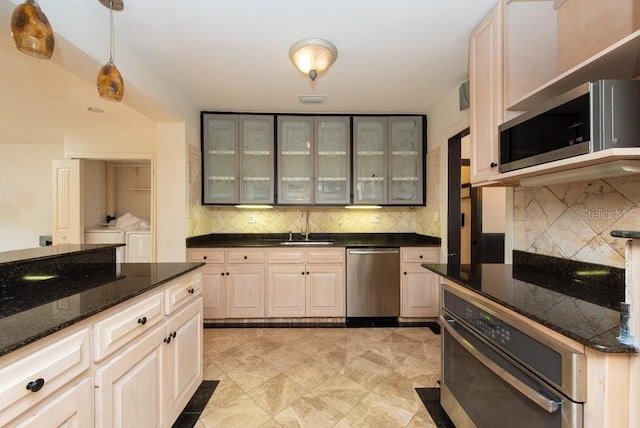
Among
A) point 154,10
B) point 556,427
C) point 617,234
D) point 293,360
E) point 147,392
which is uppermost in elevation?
point 154,10

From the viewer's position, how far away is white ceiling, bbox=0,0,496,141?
62.6 inches

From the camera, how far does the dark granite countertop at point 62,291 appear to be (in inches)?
32.7

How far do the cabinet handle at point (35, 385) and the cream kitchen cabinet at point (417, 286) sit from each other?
286 centimetres

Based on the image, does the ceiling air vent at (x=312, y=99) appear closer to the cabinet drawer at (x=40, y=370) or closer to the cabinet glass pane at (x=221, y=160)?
the cabinet glass pane at (x=221, y=160)

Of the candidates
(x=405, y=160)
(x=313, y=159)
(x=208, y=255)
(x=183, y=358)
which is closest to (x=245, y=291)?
(x=208, y=255)

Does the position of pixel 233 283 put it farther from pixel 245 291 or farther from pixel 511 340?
pixel 511 340

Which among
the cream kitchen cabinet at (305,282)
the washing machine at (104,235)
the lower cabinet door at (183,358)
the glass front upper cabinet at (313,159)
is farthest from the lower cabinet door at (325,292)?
the washing machine at (104,235)

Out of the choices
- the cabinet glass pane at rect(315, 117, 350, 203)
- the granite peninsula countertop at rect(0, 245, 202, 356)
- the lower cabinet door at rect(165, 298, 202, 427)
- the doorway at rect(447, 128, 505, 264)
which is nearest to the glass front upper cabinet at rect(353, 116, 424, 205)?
the cabinet glass pane at rect(315, 117, 350, 203)

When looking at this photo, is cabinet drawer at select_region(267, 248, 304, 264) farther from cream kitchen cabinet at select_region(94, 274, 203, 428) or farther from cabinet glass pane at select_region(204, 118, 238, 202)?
cream kitchen cabinet at select_region(94, 274, 203, 428)

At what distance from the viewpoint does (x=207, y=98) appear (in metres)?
2.89

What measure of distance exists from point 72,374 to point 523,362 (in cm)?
161

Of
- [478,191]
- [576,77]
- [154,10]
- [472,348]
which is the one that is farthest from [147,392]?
[478,191]

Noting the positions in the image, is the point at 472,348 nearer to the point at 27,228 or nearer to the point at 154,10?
the point at 154,10

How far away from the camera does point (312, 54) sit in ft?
6.07
